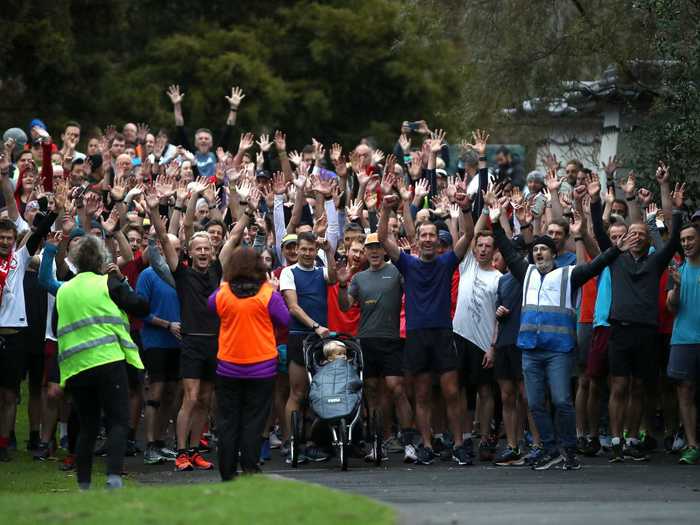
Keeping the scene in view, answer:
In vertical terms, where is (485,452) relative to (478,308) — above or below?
below

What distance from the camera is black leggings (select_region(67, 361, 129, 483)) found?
1362cm

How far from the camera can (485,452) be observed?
1717 centimetres

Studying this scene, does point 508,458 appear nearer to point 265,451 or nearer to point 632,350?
point 632,350

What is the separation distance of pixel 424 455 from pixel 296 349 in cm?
178

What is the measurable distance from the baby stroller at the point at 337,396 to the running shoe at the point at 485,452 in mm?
1189

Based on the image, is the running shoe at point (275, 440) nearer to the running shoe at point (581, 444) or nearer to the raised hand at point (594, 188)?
the running shoe at point (581, 444)

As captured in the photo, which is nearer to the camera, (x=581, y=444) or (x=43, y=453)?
(x=43, y=453)

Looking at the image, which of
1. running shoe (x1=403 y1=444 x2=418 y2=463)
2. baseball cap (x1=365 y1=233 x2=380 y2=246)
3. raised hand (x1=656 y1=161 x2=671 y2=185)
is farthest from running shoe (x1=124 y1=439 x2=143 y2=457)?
raised hand (x1=656 y1=161 x2=671 y2=185)

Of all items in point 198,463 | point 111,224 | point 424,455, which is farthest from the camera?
point 111,224

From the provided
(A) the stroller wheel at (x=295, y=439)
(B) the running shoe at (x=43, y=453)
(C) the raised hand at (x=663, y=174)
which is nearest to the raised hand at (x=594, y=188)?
(C) the raised hand at (x=663, y=174)

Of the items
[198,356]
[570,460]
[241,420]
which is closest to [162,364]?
[198,356]

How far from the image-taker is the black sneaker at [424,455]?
16.8 m

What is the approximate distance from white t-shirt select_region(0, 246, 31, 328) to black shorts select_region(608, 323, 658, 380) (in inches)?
243

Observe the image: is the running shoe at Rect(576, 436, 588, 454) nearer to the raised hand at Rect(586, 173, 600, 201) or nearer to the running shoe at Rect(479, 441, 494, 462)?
the running shoe at Rect(479, 441, 494, 462)
